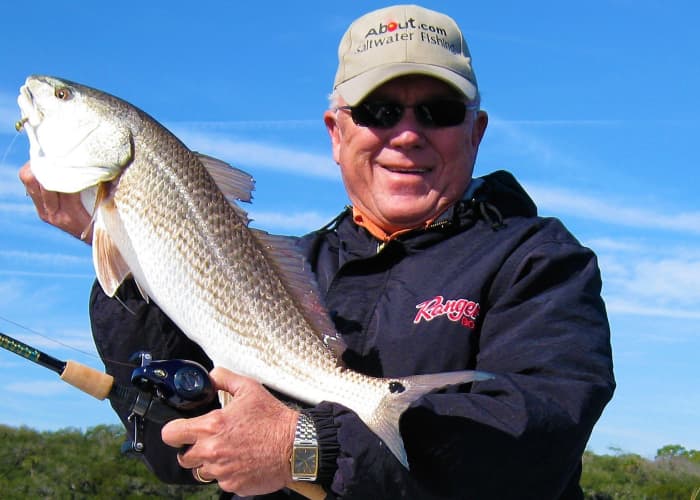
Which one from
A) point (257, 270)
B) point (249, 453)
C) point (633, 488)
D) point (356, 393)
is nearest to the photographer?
A: point (249, 453)

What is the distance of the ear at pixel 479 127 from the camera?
15.1 ft

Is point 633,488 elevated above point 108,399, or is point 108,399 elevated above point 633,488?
point 633,488

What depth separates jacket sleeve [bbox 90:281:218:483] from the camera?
13.5 feet

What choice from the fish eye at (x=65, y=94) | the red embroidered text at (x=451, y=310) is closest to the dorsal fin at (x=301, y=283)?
the red embroidered text at (x=451, y=310)

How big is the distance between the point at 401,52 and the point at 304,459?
2.09 m

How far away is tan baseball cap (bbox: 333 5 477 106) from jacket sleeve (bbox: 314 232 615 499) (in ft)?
4.24

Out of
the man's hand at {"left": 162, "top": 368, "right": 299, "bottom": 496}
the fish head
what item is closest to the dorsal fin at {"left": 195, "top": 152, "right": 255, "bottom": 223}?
the fish head

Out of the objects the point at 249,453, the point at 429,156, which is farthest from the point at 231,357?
the point at 429,156

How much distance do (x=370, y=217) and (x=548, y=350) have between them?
139 centimetres

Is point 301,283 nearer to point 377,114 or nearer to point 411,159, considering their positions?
point 411,159

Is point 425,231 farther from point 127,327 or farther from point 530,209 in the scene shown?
point 127,327

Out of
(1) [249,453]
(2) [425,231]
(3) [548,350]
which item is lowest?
(1) [249,453]

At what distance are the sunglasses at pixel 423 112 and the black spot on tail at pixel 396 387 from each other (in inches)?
60.9

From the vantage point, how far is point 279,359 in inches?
140
